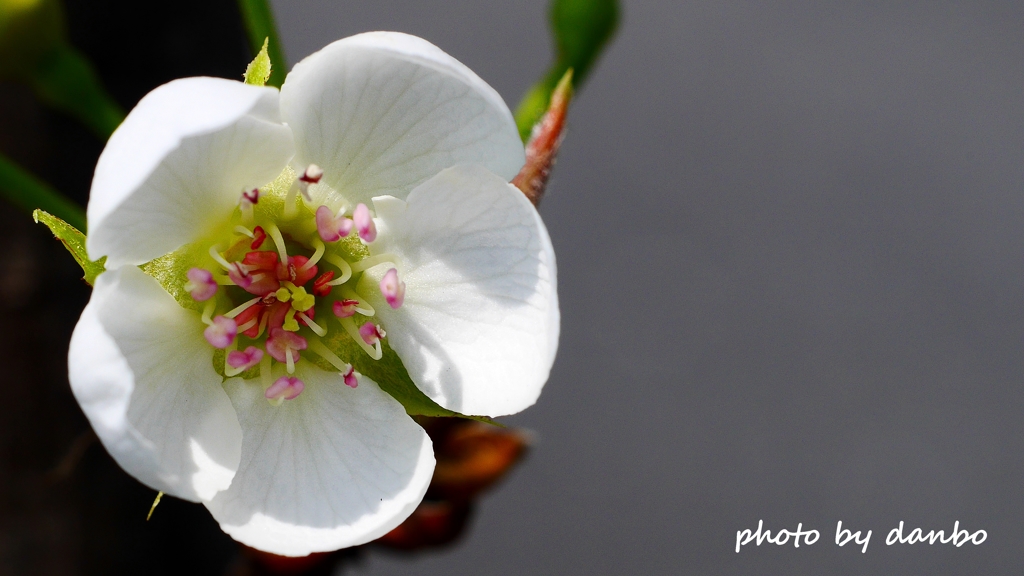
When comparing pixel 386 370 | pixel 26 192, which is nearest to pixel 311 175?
pixel 386 370

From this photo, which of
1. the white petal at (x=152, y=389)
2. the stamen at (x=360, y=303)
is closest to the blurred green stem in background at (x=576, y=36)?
the stamen at (x=360, y=303)

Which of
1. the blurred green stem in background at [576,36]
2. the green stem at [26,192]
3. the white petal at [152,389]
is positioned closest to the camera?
the white petal at [152,389]

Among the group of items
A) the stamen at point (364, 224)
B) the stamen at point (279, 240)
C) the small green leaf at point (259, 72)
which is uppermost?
the small green leaf at point (259, 72)

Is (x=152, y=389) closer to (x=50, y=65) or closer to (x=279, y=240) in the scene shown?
(x=279, y=240)

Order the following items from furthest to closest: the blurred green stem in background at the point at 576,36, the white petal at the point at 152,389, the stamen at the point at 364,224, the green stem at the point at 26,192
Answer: the blurred green stem in background at the point at 576,36, the green stem at the point at 26,192, the stamen at the point at 364,224, the white petal at the point at 152,389

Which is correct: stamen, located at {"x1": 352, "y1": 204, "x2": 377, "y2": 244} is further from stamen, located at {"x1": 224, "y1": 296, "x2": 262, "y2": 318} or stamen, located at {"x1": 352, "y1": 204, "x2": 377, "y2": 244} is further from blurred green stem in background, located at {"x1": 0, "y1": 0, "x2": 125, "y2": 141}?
blurred green stem in background, located at {"x1": 0, "y1": 0, "x2": 125, "y2": 141}

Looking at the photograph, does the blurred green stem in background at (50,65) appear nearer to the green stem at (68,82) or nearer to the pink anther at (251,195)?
the green stem at (68,82)
